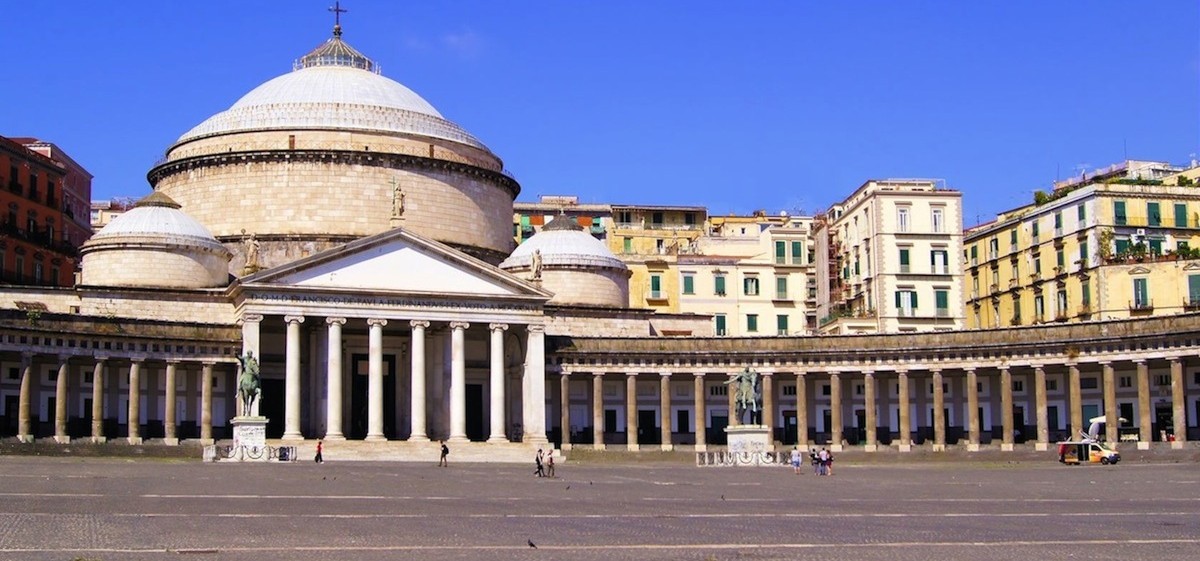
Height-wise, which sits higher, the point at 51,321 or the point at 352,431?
the point at 51,321

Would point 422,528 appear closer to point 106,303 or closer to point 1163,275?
point 106,303

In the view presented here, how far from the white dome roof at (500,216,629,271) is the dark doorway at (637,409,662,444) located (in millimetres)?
10233

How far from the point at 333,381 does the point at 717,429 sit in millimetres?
24826

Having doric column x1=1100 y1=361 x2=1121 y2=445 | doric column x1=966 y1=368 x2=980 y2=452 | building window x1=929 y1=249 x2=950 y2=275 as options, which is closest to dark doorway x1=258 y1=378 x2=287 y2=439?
doric column x1=966 y1=368 x2=980 y2=452

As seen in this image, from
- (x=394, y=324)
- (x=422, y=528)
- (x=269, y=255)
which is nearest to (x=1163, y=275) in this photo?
(x=394, y=324)

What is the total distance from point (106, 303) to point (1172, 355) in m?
54.4

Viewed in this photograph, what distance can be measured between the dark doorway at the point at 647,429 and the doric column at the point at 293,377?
71.9ft

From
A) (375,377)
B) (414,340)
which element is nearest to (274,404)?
(375,377)

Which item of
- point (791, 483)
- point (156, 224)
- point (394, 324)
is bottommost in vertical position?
point (791, 483)

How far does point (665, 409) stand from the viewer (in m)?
96.4

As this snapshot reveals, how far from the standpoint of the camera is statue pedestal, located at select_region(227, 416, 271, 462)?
75.4m

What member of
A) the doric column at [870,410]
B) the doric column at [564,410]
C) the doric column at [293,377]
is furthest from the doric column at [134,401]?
the doric column at [870,410]

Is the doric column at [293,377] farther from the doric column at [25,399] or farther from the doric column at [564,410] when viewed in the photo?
the doric column at [564,410]

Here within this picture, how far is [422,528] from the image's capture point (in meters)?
31.3
